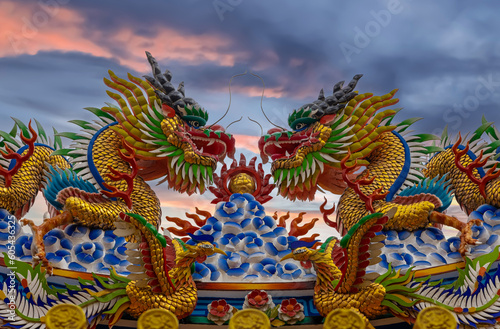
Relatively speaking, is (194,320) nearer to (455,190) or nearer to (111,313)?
(111,313)

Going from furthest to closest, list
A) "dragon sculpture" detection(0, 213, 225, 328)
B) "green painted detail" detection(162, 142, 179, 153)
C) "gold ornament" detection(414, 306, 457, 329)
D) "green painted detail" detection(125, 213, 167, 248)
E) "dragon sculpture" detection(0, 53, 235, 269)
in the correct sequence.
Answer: "green painted detail" detection(162, 142, 179, 153) → "dragon sculpture" detection(0, 53, 235, 269) → "dragon sculpture" detection(0, 213, 225, 328) → "gold ornament" detection(414, 306, 457, 329) → "green painted detail" detection(125, 213, 167, 248)

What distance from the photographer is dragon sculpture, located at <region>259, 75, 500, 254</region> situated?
653cm

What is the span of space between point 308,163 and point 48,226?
2865 millimetres

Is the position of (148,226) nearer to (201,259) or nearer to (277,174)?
(201,259)

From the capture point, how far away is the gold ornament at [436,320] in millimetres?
5020

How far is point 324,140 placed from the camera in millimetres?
6797

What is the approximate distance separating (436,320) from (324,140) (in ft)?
8.16

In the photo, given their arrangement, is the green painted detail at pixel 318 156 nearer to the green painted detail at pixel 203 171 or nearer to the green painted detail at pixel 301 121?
the green painted detail at pixel 301 121

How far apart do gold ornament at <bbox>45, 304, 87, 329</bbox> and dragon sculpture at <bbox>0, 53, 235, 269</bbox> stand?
1.20 meters

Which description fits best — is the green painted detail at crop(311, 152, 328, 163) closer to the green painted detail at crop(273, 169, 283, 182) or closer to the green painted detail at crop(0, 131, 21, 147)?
the green painted detail at crop(273, 169, 283, 182)

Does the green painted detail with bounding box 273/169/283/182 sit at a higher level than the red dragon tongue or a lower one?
higher

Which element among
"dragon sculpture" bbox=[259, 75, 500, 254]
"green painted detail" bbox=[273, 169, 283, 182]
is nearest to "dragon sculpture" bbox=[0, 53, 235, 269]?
"green painted detail" bbox=[273, 169, 283, 182]

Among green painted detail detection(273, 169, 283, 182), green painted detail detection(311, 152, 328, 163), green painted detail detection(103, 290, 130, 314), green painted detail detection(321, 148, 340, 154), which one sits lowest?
green painted detail detection(103, 290, 130, 314)

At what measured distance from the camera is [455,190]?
6930mm
